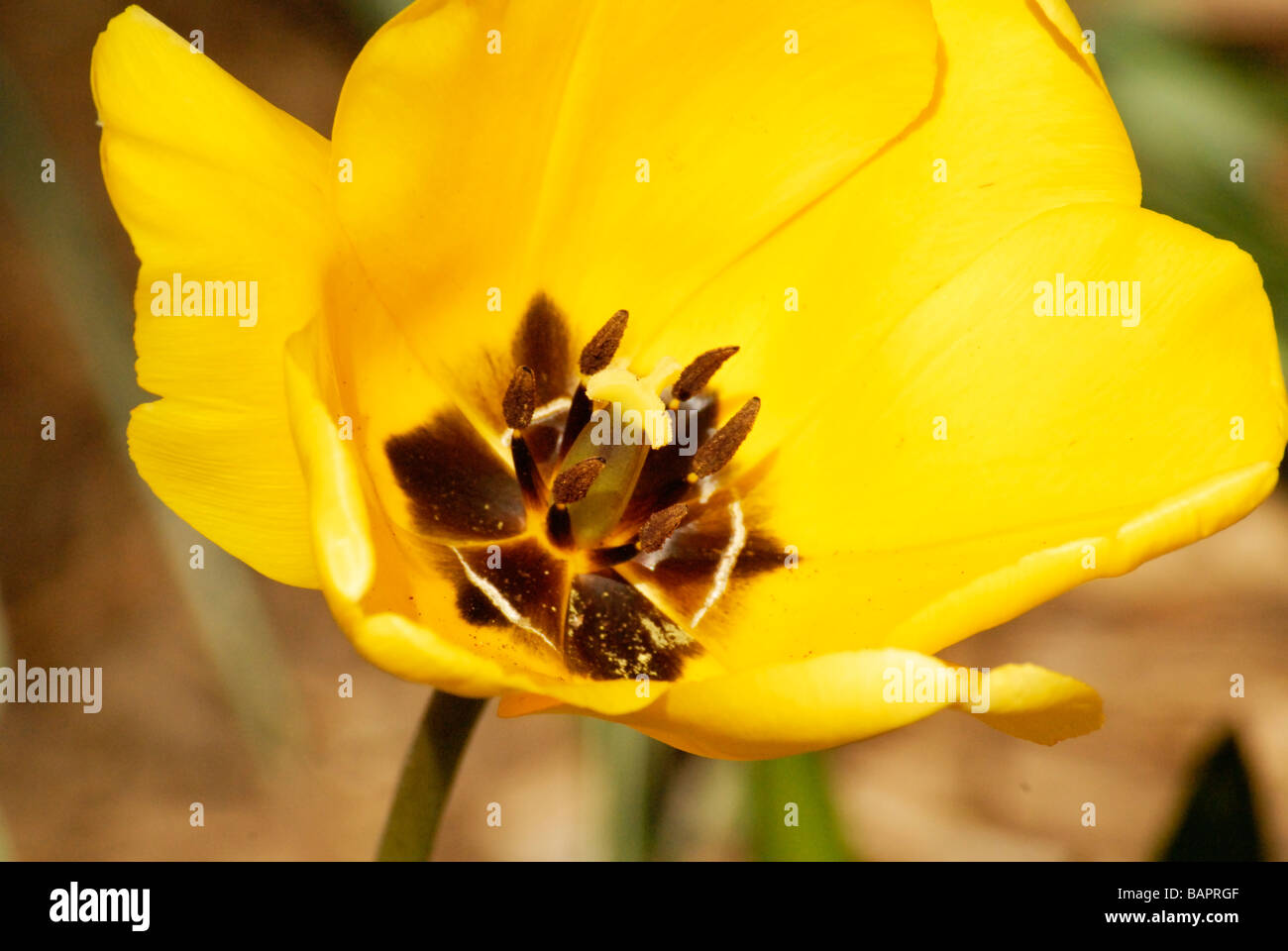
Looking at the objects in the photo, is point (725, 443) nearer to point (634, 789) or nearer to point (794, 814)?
point (794, 814)

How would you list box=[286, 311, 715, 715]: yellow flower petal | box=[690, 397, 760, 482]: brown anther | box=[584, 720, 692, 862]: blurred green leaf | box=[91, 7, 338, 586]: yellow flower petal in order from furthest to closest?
box=[584, 720, 692, 862]: blurred green leaf, box=[690, 397, 760, 482]: brown anther, box=[91, 7, 338, 586]: yellow flower petal, box=[286, 311, 715, 715]: yellow flower petal

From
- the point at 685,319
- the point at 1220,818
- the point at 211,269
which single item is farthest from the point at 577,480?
the point at 1220,818

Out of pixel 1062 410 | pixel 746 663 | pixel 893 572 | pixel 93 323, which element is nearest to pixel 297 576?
pixel 746 663

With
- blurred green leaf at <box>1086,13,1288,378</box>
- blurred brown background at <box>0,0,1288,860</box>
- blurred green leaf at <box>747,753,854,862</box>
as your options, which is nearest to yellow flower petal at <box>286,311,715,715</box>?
blurred green leaf at <box>747,753,854,862</box>

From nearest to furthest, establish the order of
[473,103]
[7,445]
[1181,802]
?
1. [473,103]
2. [1181,802]
3. [7,445]

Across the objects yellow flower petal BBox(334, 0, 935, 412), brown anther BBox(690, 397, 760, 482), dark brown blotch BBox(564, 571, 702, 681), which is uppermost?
yellow flower petal BBox(334, 0, 935, 412)

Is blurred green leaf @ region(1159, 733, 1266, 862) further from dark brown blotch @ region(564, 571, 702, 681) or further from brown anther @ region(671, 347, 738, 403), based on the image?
brown anther @ region(671, 347, 738, 403)
